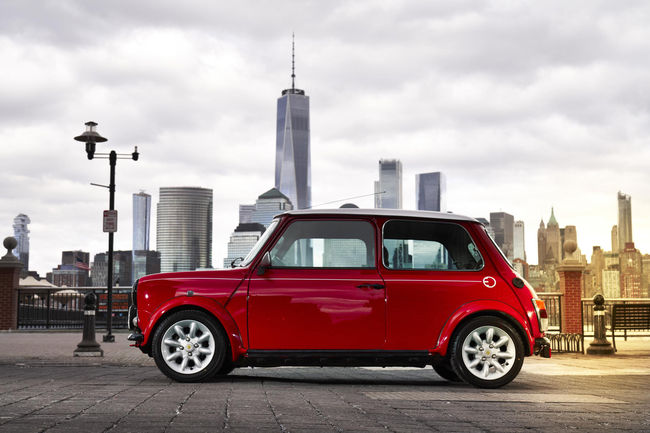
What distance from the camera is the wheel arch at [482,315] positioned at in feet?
26.7

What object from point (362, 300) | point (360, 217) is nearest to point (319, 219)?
point (360, 217)

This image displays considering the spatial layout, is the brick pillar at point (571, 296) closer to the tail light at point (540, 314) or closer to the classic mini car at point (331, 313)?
the tail light at point (540, 314)

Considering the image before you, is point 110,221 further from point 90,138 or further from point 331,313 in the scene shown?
point 331,313

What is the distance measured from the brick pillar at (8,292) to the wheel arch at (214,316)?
17.2 metres

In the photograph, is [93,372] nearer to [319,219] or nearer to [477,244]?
[319,219]

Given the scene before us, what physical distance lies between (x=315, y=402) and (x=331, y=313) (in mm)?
1933

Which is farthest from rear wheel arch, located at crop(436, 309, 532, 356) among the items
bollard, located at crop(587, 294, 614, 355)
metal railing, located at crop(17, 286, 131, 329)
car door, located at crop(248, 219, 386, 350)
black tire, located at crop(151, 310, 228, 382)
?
metal railing, located at crop(17, 286, 131, 329)

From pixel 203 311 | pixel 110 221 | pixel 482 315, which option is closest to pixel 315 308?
pixel 203 311

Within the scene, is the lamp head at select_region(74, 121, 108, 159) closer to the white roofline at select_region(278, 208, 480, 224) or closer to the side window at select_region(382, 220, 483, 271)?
the white roofline at select_region(278, 208, 480, 224)

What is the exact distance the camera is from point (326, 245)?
8422 millimetres

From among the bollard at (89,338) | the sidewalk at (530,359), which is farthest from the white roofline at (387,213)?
the bollard at (89,338)

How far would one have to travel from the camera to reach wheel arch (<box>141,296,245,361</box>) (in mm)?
8031

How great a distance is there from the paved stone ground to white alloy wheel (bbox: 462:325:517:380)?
0.69 feet

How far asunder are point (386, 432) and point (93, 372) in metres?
6.19
